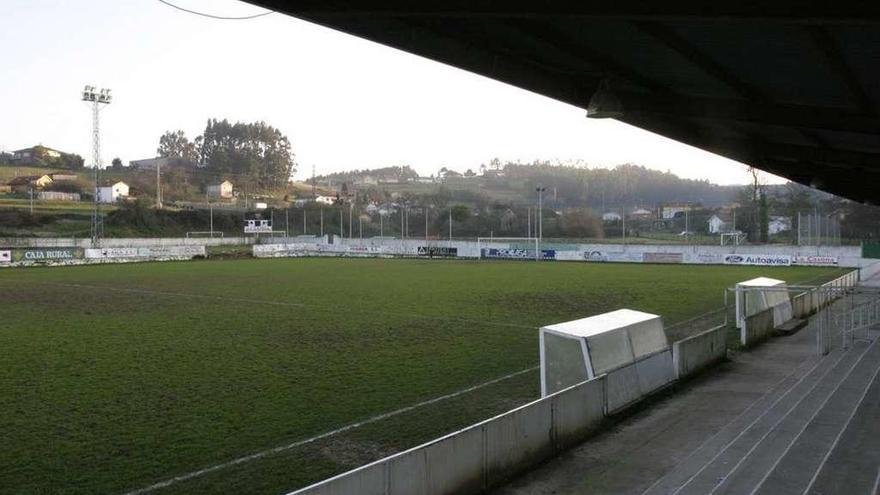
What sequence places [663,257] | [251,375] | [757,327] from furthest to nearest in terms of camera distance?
1. [663,257]
2. [757,327]
3. [251,375]

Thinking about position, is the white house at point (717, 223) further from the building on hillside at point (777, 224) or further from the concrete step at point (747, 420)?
the concrete step at point (747, 420)

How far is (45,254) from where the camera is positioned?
2048 inches

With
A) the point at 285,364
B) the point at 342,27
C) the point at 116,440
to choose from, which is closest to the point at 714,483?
the point at 342,27

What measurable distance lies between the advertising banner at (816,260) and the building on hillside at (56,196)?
318ft

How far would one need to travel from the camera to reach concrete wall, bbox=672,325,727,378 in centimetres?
1339

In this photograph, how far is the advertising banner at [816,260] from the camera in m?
49.1

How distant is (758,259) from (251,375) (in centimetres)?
4592

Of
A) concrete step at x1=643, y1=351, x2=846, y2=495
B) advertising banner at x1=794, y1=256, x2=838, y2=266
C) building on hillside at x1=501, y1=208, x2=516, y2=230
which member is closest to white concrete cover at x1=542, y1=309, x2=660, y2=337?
concrete step at x1=643, y1=351, x2=846, y2=495

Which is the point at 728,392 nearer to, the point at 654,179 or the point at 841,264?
the point at 841,264

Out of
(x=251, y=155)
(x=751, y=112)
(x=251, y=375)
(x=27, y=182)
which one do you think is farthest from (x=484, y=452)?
(x=251, y=155)

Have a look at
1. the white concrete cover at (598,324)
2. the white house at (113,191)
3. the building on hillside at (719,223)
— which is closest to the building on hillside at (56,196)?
the white house at (113,191)

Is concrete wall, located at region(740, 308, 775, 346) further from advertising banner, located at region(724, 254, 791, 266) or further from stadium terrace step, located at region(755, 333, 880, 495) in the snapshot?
advertising banner, located at region(724, 254, 791, 266)

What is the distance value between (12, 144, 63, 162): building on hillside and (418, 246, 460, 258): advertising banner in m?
113

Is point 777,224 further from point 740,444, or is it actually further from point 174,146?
point 174,146
